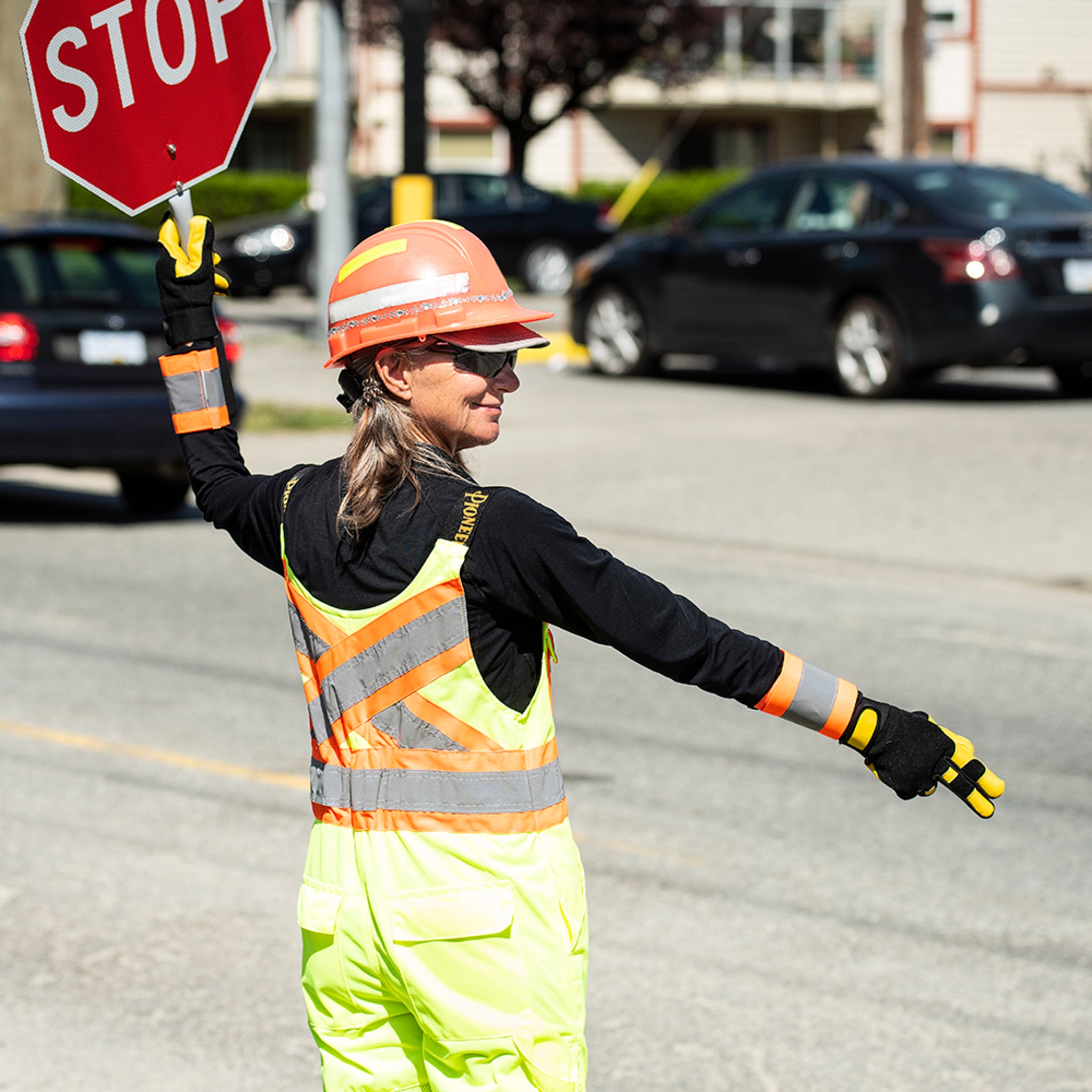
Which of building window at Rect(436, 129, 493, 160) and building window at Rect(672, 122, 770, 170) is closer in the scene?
building window at Rect(436, 129, 493, 160)

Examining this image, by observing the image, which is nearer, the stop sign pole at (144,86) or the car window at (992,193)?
the stop sign pole at (144,86)

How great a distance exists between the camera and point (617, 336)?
56.5ft

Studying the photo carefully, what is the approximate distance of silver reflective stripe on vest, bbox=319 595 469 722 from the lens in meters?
2.55

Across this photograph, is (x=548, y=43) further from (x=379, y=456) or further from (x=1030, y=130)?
(x=379, y=456)

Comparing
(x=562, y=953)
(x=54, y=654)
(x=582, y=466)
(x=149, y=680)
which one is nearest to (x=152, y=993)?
(x=562, y=953)

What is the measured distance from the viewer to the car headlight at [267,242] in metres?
27.0

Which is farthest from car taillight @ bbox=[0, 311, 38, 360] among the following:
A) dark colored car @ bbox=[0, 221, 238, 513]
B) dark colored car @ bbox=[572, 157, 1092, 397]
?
dark colored car @ bbox=[572, 157, 1092, 397]

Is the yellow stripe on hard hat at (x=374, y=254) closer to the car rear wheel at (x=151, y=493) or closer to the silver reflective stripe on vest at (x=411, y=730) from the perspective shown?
the silver reflective stripe on vest at (x=411, y=730)

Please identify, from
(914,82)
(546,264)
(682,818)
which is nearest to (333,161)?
(914,82)

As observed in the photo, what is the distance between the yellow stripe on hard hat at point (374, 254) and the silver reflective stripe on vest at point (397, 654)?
50cm

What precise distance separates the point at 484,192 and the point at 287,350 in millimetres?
9341

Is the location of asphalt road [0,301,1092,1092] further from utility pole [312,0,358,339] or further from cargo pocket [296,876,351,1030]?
utility pole [312,0,358,339]

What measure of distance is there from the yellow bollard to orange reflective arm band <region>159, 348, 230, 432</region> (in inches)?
556

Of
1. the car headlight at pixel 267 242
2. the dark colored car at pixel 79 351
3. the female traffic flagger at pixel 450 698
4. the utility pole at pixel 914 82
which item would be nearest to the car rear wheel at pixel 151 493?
the dark colored car at pixel 79 351
